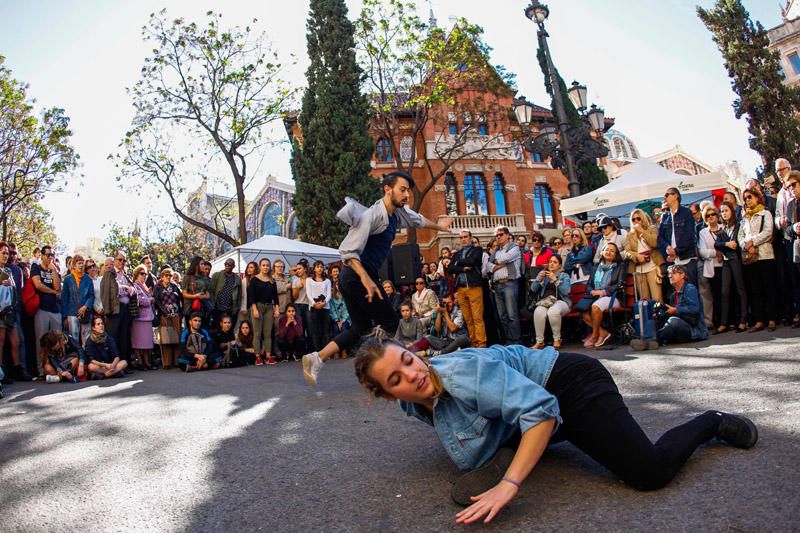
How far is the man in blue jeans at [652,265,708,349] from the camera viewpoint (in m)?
7.62

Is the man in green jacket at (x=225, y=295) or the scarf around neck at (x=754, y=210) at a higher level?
the scarf around neck at (x=754, y=210)

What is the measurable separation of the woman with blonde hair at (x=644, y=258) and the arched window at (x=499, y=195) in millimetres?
24275

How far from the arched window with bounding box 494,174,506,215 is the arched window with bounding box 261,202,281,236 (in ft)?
50.6

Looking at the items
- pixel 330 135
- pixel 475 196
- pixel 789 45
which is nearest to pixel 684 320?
pixel 330 135

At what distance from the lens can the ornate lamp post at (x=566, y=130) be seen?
1291 centimetres

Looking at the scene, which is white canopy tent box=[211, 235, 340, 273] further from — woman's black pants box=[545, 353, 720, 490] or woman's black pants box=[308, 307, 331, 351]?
woman's black pants box=[545, 353, 720, 490]

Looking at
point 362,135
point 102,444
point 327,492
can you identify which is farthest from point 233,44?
point 327,492

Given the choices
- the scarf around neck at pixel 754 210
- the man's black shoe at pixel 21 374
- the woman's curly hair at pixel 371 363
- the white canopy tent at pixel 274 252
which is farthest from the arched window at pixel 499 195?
the woman's curly hair at pixel 371 363

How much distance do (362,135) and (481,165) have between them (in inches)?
389

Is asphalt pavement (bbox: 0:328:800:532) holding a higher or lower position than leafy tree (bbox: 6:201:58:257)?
lower

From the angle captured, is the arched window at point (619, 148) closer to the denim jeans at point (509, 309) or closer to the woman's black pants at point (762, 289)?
the denim jeans at point (509, 309)

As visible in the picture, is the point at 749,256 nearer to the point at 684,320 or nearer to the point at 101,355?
the point at 684,320

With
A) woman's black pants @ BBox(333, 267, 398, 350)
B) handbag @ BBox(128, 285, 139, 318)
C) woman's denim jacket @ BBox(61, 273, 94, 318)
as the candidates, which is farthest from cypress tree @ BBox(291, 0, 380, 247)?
woman's black pants @ BBox(333, 267, 398, 350)

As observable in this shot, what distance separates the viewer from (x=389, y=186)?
16.5ft
